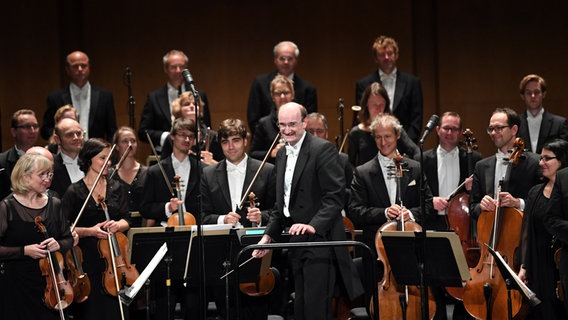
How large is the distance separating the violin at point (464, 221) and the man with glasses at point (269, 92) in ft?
5.33

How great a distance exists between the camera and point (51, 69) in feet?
29.9

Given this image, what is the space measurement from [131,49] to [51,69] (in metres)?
0.80

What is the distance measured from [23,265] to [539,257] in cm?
309

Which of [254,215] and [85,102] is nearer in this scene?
[254,215]

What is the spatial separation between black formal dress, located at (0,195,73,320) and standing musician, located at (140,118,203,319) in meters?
0.84

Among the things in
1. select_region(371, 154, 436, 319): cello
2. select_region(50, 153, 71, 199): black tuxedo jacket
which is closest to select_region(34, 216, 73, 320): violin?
select_region(50, 153, 71, 199): black tuxedo jacket

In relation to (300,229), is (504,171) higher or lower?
higher

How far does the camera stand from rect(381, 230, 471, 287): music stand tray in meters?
5.28

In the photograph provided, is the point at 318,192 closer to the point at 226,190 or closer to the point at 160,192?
the point at 226,190

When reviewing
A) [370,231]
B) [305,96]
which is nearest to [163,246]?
[370,231]

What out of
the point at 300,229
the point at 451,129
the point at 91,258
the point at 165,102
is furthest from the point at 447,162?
the point at 91,258

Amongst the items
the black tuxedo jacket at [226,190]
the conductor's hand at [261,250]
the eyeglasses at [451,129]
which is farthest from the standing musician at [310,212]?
the eyeglasses at [451,129]

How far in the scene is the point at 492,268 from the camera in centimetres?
Answer: 557

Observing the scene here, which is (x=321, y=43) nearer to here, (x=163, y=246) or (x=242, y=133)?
(x=242, y=133)
